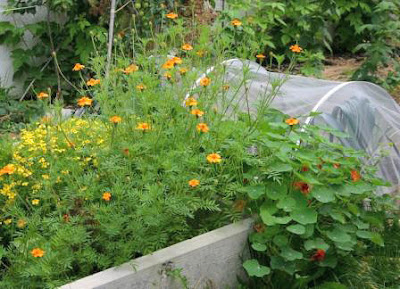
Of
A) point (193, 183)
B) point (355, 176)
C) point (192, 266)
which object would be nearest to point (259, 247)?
point (192, 266)

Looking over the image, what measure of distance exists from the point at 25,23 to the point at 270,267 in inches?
161

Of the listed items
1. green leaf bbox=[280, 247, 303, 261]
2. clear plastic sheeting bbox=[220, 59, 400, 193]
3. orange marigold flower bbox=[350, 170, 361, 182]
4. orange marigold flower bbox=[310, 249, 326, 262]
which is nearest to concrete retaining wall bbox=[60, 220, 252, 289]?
green leaf bbox=[280, 247, 303, 261]

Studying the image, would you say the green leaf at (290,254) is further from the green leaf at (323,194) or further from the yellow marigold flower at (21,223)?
the yellow marigold flower at (21,223)

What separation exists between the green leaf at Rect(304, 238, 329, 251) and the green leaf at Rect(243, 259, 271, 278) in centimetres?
22

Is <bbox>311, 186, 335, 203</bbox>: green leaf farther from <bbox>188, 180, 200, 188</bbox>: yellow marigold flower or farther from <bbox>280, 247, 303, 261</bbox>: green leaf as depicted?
<bbox>188, 180, 200, 188</bbox>: yellow marigold flower

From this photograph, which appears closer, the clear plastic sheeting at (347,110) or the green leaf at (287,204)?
the green leaf at (287,204)

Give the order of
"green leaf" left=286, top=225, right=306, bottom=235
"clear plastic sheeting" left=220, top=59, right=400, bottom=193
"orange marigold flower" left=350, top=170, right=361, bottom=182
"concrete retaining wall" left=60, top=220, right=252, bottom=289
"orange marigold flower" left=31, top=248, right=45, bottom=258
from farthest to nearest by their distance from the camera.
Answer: "clear plastic sheeting" left=220, top=59, right=400, bottom=193 < "orange marigold flower" left=350, top=170, right=361, bottom=182 < "green leaf" left=286, top=225, right=306, bottom=235 < "concrete retaining wall" left=60, top=220, right=252, bottom=289 < "orange marigold flower" left=31, top=248, right=45, bottom=258

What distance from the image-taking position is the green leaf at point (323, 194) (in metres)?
3.14

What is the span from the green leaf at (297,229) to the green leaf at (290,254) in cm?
12

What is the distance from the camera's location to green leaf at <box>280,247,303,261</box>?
3.11m

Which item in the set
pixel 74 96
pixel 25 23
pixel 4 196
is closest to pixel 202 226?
pixel 4 196

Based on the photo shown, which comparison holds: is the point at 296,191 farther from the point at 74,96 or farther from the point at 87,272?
the point at 74,96

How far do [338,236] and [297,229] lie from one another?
0.25m

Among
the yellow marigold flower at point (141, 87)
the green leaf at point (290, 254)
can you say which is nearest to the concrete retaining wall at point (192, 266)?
the green leaf at point (290, 254)
